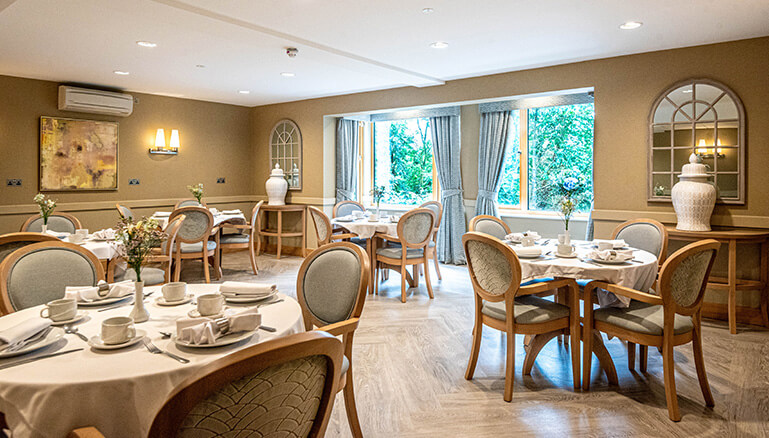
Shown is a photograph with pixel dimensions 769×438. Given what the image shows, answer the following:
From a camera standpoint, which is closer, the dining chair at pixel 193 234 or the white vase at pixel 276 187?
the dining chair at pixel 193 234

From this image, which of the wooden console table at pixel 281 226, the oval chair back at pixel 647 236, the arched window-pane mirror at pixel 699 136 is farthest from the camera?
the wooden console table at pixel 281 226

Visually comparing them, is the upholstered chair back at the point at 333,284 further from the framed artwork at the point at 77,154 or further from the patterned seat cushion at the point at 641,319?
the framed artwork at the point at 77,154

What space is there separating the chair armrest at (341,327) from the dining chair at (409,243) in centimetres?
295

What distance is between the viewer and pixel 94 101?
21.3ft

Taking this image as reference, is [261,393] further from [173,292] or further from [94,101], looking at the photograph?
[94,101]

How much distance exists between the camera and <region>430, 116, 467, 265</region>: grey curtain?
7.02m

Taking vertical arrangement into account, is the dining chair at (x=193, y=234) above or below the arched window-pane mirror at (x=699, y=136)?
below

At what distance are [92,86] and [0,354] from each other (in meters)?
6.26

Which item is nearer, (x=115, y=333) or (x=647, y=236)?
(x=115, y=333)

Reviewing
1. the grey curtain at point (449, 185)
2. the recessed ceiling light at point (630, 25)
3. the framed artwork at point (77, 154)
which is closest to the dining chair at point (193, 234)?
the framed artwork at point (77, 154)

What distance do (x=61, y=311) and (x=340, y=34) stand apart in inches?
125

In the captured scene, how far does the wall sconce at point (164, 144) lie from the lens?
738 cm

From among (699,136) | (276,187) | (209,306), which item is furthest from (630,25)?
(276,187)

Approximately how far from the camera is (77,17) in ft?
12.5
